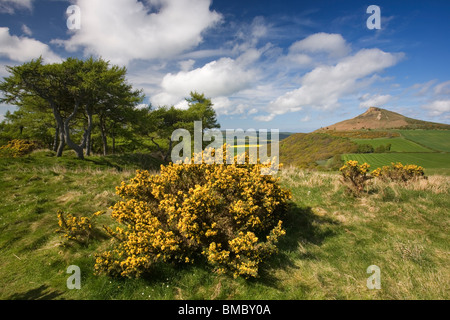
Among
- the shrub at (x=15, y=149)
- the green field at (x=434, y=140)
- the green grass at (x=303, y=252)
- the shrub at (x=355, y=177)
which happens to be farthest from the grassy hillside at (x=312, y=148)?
the shrub at (x=15, y=149)

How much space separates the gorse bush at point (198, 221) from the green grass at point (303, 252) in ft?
1.27

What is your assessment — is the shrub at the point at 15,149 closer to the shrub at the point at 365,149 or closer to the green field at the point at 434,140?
the shrub at the point at 365,149

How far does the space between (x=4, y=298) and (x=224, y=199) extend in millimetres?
5028

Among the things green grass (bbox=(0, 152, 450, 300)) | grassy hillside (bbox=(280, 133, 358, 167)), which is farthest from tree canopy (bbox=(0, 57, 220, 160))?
grassy hillside (bbox=(280, 133, 358, 167))

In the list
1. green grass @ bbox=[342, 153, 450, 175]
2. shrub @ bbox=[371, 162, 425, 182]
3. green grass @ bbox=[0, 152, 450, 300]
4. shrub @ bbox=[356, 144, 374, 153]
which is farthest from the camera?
shrub @ bbox=[356, 144, 374, 153]

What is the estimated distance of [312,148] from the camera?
284 feet

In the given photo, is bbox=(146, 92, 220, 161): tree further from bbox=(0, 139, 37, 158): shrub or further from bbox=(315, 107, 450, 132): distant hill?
bbox=(315, 107, 450, 132): distant hill

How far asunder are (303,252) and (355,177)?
4852mm

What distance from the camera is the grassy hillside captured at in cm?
7131

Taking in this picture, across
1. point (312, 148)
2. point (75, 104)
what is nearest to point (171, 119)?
point (75, 104)

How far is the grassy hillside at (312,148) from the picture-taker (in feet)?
234

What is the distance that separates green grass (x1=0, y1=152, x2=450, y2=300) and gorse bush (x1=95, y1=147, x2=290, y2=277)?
39 cm
